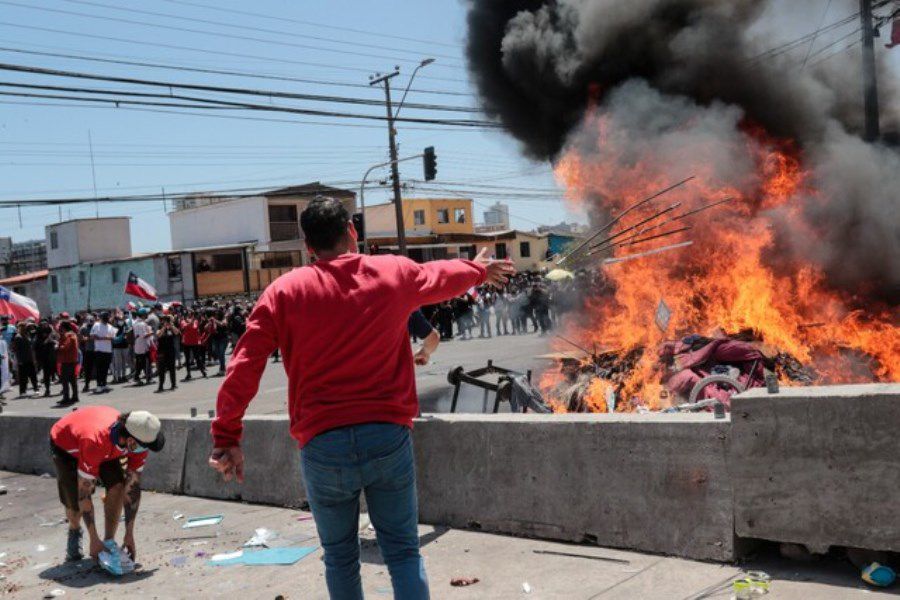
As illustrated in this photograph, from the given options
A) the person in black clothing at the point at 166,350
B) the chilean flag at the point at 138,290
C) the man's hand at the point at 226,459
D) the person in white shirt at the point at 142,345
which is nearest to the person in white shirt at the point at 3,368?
the person in black clothing at the point at 166,350

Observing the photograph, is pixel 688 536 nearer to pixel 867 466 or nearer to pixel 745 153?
pixel 867 466

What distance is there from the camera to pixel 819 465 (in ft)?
12.5

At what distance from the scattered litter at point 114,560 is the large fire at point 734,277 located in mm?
6163

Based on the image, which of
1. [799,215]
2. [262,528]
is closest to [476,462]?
[262,528]

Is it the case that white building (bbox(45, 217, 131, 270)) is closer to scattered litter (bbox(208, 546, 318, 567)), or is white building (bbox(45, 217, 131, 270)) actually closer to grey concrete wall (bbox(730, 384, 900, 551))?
scattered litter (bbox(208, 546, 318, 567))

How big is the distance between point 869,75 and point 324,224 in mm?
14303

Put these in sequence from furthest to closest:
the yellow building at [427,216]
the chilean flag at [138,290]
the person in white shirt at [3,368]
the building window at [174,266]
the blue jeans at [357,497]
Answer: the yellow building at [427,216] → the building window at [174,266] → the chilean flag at [138,290] → the person in white shirt at [3,368] → the blue jeans at [357,497]

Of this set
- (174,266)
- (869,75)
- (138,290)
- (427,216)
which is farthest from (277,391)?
(427,216)

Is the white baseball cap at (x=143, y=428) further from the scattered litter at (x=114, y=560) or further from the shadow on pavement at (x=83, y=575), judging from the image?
the shadow on pavement at (x=83, y=575)

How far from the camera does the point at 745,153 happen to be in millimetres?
12469

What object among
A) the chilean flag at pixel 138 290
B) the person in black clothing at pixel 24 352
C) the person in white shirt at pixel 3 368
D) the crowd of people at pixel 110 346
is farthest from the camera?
the chilean flag at pixel 138 290

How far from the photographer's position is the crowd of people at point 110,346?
16656 millimetres

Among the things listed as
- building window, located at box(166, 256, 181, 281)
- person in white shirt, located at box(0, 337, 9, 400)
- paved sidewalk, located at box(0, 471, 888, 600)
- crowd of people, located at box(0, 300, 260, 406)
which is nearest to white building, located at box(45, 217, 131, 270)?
building window, located at box(166, 256, 181, 281)

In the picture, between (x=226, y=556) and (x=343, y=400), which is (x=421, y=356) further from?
(x=226, y=556)
